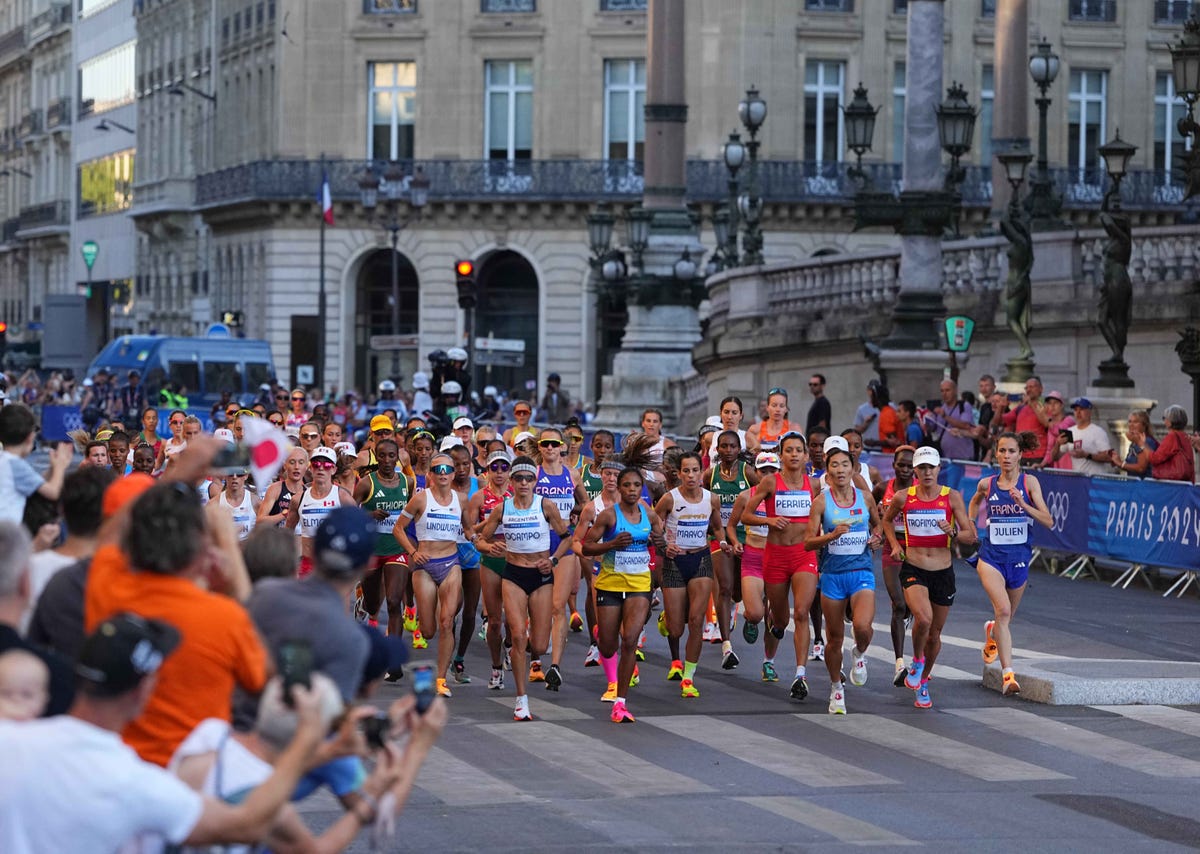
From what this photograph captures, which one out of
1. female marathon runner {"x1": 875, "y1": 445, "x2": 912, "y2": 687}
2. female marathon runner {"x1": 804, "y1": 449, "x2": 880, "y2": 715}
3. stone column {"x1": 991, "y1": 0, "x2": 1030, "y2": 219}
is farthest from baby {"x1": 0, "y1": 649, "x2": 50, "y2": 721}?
stone column {"x1": 991, "y1": 0, "x2": 1030, "y2": 219}

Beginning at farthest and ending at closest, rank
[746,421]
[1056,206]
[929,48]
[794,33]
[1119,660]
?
[794,33] → [1056,206] → [746,421] → [929,48] → [1119,660]

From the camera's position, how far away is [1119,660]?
60.3 feet

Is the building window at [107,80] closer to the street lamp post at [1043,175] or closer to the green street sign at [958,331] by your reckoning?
the street lamp post at [1043,175]

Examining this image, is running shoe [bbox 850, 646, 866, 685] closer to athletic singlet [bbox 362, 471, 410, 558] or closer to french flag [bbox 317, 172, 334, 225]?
athletic singlet [bbox 362, 471, 410, 558]

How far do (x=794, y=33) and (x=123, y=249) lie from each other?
31.2 meters

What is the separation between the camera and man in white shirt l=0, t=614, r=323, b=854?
19.7 feet

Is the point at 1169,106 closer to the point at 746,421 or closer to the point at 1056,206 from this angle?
the point at 1056,206

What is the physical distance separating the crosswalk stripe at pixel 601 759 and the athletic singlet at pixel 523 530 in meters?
1.28

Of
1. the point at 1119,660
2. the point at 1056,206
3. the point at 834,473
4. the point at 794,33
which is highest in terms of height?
the point at 794,33

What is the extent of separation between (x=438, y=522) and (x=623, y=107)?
5045cm

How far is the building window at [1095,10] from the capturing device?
68.1 m

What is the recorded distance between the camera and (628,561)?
1623 centimetres

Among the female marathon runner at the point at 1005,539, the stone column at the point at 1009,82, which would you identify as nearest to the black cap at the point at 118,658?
the female marathon runner at the point at 1005,539

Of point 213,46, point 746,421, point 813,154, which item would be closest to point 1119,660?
point 746,421
